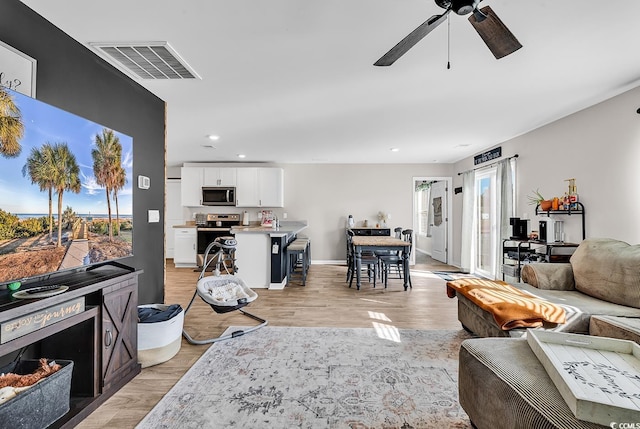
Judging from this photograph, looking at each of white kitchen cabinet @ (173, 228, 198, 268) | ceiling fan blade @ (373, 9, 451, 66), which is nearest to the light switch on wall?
ceiling fan blade @ (373, 9, 451, 66)

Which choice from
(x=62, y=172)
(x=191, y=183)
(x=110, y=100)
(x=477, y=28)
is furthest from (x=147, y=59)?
(x=191, y=183)

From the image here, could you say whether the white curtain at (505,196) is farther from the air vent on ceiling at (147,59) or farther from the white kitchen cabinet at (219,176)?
the white kitchen cabinet at (219,176)

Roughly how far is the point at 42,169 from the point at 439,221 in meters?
7.78

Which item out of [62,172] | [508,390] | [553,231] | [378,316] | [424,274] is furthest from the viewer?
[424,274]

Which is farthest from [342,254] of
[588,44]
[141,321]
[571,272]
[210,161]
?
[588,44]

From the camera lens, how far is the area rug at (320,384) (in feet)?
5.71

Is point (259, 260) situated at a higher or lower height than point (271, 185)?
lower

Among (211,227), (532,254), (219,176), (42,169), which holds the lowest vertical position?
(532,254)

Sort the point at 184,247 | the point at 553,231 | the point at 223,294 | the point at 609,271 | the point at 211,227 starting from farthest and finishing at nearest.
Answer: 1. the point at 211,227
2. the point at 184,247
3. the point at 553,231
4. the point at 223,294
5. the point at 609,271

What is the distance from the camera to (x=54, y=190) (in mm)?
1710

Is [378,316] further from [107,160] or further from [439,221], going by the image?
[439,221]

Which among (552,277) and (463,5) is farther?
(552,277)

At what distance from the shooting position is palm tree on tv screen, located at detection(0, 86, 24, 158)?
54.7 inches

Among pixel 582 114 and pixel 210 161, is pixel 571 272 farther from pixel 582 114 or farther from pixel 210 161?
pixel 210 161
